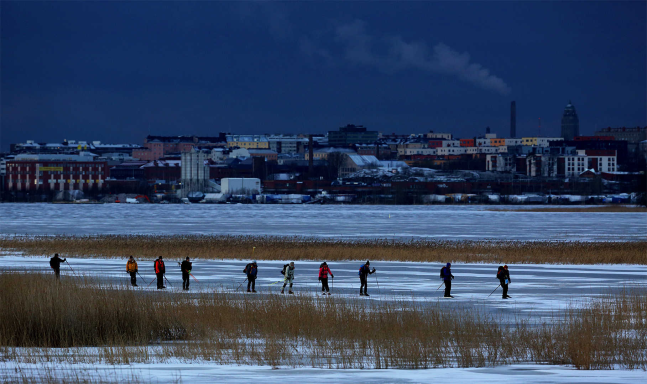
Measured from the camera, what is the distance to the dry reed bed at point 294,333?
15.6 meters

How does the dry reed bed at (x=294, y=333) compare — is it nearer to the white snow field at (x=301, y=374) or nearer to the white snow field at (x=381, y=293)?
the white snow field at (x=301, y=374)

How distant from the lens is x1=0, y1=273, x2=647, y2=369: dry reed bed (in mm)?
15562

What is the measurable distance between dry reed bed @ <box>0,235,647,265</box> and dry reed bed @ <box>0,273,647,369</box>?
18932 mm

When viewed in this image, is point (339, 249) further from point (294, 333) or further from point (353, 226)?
point (353, 226)

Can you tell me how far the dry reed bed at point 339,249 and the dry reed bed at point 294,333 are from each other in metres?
18.9

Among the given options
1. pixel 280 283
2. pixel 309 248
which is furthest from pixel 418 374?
pixel 309 248

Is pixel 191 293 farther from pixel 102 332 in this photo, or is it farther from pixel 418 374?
pixel 418 374

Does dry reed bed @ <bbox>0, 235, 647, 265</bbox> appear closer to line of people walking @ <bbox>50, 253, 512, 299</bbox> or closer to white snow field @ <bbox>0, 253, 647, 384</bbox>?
white snow field @ <bbox>0, 253, 647, 384</bbox>

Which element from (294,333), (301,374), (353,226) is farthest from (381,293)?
(353,226)

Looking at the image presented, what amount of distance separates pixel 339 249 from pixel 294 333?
25302 millimetres

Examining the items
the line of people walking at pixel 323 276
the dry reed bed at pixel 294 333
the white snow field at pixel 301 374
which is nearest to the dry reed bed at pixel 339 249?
the line of people walking at pixel 323 276

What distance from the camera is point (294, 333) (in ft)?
59.2

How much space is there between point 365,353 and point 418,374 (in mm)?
1863

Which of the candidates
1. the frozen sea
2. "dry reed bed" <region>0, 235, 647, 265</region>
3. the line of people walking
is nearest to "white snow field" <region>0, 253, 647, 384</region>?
the line of people walking
